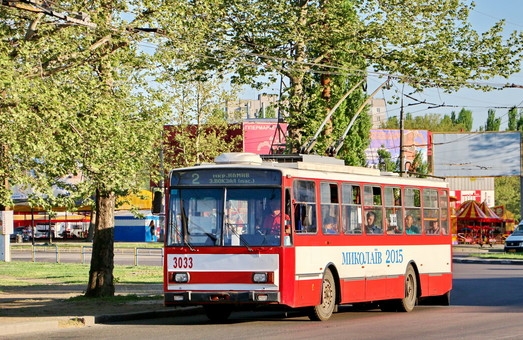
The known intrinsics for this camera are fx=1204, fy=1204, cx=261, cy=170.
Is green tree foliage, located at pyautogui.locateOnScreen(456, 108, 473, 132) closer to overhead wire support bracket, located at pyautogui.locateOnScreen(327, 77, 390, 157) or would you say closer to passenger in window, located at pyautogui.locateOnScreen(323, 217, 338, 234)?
overhead wire support bracket, located at pyautogui.locateOnScreen(327, 77, 390, 157)

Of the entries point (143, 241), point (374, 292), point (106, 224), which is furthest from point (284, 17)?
point (143, 241)

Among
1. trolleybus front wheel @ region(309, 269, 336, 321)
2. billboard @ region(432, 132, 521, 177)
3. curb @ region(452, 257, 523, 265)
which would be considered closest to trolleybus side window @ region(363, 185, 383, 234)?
trolleybus front wheel @ region(309, 269, 336, 321)

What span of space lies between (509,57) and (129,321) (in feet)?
61.0

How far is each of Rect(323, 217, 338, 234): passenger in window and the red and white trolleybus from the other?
18mm

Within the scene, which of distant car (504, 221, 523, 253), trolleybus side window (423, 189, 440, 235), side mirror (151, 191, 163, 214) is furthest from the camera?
distant car (504, 221, 523, 253)

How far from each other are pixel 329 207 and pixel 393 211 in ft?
10.3

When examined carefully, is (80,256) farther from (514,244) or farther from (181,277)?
(181,277)

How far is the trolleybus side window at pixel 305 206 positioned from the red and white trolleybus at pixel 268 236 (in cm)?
2

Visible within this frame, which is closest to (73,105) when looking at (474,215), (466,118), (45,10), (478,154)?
(45,10)

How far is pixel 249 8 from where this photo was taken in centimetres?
3406

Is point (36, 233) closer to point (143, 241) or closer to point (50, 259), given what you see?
point (143, 241)

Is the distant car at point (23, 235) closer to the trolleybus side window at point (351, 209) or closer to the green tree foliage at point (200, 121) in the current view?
the green tree foliage at point (200, 121)

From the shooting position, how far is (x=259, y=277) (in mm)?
20188

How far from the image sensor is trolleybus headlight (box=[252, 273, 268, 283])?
20.2 meters
